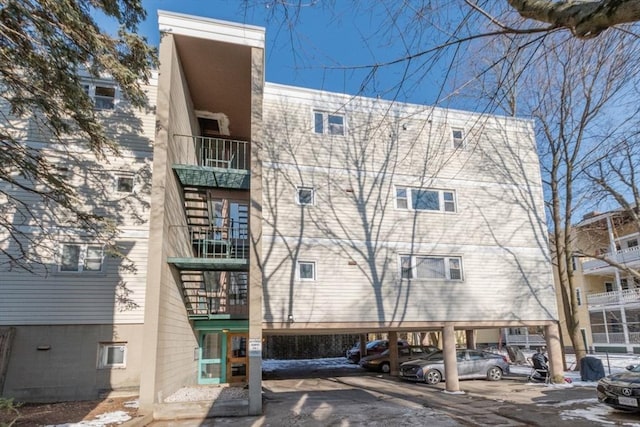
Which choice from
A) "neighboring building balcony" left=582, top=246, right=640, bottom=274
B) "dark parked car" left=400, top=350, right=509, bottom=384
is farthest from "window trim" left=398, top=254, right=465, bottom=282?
"neighboring building balcony" left=582, top=246, right=640, bottom=274

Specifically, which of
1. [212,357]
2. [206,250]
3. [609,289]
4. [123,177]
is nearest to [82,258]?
[123,177]

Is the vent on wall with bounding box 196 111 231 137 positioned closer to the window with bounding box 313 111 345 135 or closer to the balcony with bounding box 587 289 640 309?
the window with bounding box 313 111 345 135

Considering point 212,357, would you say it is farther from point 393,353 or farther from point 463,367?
point 463,367

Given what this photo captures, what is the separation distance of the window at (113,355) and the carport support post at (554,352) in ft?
43.7

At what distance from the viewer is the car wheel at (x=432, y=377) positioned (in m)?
15.4

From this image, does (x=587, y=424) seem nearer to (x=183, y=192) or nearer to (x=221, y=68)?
(x=183, y=192)

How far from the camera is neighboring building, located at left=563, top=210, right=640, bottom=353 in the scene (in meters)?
26.8

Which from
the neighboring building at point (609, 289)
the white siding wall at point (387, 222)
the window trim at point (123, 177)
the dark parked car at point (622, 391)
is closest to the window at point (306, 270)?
the white siding wall at point (387, 222)

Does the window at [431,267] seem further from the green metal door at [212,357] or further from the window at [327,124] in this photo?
the green metal door at [212,357]

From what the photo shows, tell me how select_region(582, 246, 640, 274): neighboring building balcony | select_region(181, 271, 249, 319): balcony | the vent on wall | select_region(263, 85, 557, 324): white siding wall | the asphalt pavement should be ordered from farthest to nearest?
select_region(582, 246, 640, 274): neighboring building balcony, the vent on wall, select_region(181, 271, 249, 319): balcony, select_region(263, 85, 557, 324): white siding wall, the asphalt pavement

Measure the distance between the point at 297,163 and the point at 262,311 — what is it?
456cm

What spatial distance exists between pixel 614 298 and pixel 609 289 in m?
4.35

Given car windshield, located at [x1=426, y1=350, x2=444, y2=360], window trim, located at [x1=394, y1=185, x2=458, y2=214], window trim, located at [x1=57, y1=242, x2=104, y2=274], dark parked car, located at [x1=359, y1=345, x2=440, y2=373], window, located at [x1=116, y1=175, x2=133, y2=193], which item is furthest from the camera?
dark parked car, located at [x1=359, y1=345, x2=440, y2=373]

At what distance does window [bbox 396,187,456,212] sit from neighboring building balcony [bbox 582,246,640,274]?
16.4 meters
